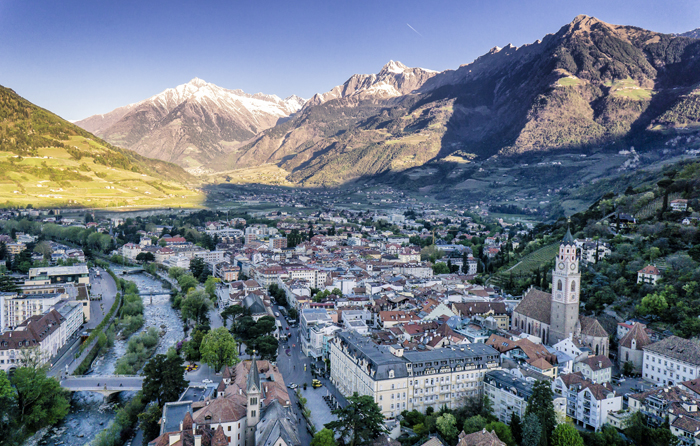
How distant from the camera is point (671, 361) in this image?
3275 centimetres

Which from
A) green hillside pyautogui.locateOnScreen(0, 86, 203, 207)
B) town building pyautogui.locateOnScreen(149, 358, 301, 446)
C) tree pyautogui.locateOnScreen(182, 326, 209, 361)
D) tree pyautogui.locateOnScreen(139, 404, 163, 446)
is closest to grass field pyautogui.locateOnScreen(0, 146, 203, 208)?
green hillside pyautogui.locateOnScreen(0, 86, 203, 207)

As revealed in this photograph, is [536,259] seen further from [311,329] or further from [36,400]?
[36,400]

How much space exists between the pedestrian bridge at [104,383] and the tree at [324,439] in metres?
17.4

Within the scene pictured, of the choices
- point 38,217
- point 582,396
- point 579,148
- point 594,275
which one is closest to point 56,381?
point 582,396

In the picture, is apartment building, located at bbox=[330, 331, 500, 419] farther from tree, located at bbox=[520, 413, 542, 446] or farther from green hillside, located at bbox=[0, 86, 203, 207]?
green hillside, located at bbox=[0, 86, 203, 207]

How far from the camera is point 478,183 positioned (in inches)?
7835

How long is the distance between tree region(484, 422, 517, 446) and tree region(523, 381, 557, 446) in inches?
56.7

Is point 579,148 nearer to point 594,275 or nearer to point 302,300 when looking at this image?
point 594,275

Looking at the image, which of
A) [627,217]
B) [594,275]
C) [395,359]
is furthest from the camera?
[627,217]

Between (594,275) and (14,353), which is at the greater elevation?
(594,275)

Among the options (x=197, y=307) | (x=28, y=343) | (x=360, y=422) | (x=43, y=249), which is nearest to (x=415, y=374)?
(x=360, y=422)

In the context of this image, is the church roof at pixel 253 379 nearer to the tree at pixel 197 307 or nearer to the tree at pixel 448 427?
the tree at pixel 448 427

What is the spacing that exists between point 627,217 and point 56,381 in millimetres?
64774

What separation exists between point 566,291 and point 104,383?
36.5 meters
